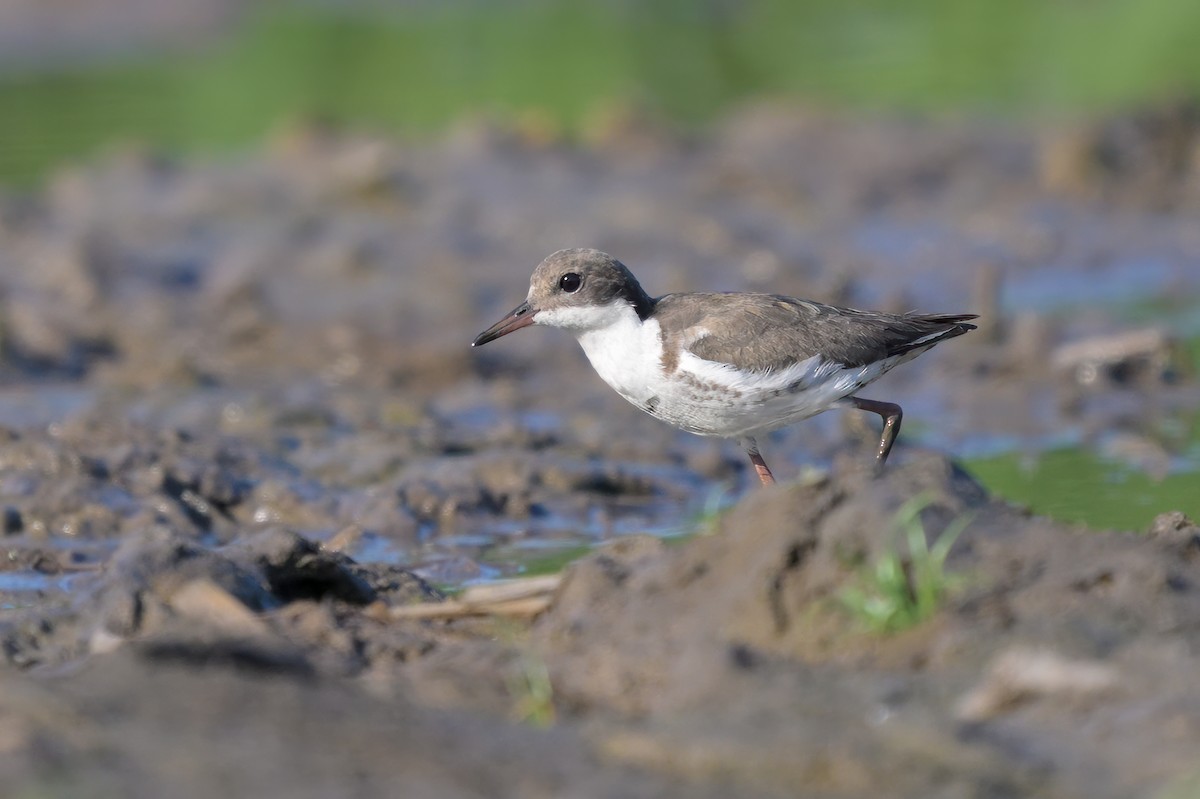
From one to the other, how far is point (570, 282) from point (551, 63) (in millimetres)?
13759

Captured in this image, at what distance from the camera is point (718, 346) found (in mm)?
7031

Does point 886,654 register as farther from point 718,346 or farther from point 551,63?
point 551,63

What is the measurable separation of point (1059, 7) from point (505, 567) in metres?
16.3

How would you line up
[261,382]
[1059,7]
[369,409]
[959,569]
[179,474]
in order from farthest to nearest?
1. [1059,7]
2. [261,382]
3. [369,409]
4. [179,474]
5. [959,569]

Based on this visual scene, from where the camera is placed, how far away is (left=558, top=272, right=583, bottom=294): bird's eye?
24.3 ft

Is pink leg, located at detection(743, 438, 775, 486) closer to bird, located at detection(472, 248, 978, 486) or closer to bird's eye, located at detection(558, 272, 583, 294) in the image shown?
bird, located at detection(472, 248, 978, 486)

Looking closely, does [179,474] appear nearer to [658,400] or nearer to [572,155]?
[658,400]

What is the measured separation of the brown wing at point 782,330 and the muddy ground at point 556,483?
532mm

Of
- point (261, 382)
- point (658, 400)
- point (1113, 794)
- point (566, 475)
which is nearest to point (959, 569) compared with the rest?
point (1113, 794)

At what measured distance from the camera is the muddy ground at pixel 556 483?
439 centimetres

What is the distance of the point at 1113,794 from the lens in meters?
4.11

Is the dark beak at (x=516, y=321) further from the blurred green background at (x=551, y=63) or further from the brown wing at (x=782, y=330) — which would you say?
the blurred green background at (x=551, y=63)

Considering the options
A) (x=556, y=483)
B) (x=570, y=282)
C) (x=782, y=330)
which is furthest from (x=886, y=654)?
(x=556, y=483)

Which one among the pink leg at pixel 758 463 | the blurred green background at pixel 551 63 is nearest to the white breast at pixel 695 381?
the pink leg at pixel 758 463
